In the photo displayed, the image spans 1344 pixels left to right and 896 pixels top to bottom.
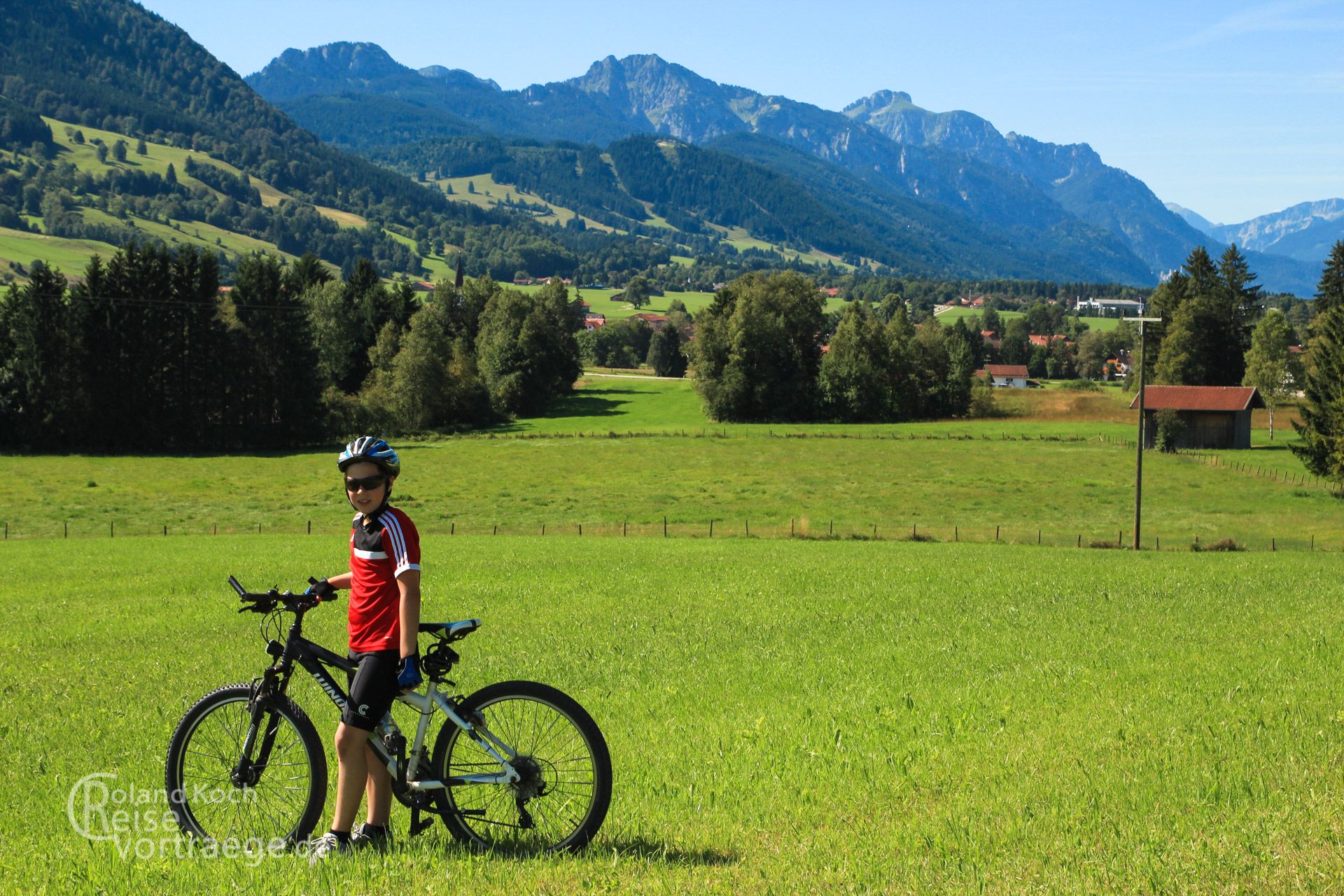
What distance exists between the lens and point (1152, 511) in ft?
191

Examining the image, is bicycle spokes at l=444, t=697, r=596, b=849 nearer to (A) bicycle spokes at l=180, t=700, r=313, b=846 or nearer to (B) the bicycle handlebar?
(A) bicycle spokes at l=180, t=700, r=313, b=846

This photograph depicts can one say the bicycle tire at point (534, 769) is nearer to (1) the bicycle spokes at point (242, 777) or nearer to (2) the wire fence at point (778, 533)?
(1) the bicycle spokes at point (242, 777)

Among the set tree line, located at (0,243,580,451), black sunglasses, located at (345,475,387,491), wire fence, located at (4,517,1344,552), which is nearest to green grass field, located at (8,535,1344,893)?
black sunglasses, located at (345,475,387,491)

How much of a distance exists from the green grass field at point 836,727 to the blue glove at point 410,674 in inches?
42.2

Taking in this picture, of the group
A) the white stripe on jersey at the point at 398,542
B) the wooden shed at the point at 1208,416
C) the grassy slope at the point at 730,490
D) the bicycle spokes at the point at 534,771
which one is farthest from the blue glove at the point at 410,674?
the wooden shed at the point at 1208,416

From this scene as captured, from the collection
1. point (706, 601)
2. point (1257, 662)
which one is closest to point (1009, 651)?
point (1257, 662)

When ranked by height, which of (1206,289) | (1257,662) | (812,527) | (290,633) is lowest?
(812,527)

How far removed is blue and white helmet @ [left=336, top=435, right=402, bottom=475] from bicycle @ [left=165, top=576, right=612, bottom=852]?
41.2 inches

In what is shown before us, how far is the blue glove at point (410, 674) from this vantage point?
672 cm

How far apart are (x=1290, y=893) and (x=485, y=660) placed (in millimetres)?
10382

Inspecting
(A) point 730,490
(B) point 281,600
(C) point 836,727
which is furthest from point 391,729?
(A) point 730,490

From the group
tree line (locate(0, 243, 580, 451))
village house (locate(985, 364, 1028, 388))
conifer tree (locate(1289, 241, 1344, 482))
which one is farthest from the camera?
village house (locate(985, 364, 1028, 388))

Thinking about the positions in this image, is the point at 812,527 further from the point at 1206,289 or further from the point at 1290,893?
the point at 1206,289

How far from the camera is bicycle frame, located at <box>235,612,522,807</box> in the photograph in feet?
22.3
